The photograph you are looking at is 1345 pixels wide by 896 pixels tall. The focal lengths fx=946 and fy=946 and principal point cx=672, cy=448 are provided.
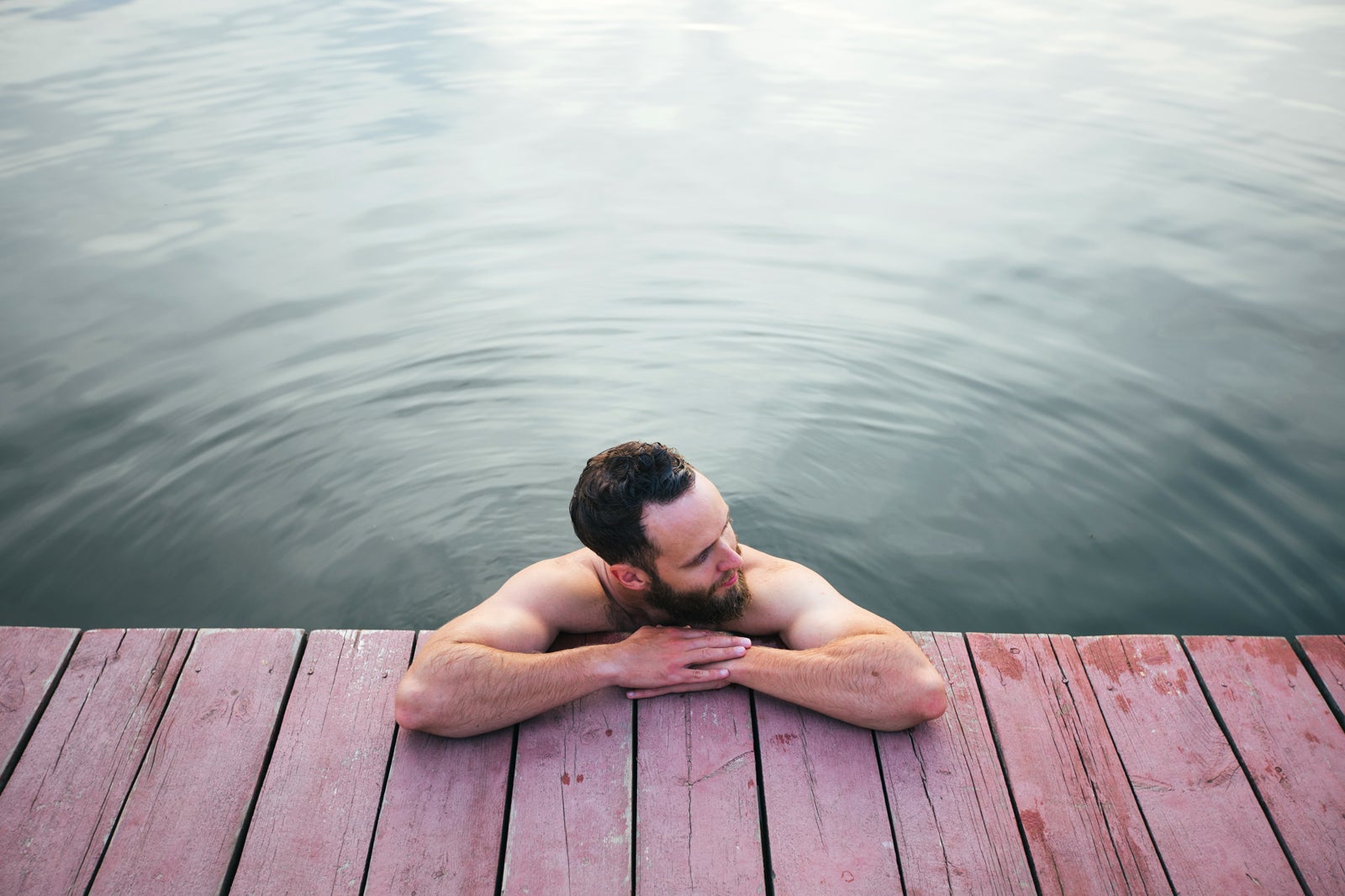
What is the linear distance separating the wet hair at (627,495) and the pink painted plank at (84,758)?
1465 millimetres

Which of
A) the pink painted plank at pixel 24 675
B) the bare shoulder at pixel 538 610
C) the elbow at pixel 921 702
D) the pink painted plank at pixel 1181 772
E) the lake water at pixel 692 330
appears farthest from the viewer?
the lake water at pixel 692 330

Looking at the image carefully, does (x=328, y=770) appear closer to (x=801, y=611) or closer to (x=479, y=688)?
(x=479, y=688)

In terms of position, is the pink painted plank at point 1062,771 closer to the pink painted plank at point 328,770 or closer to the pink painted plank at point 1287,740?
the pink painted plank at point 1287,740

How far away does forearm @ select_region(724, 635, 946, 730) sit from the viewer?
9.04 ft

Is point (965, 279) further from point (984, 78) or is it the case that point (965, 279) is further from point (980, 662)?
point (984, 78)

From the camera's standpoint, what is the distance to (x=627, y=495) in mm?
2949

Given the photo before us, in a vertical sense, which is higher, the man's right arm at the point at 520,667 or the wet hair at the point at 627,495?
the wet hair at the point at 627,495

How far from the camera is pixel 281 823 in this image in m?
2.63

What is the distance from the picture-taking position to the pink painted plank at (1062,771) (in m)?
2.48

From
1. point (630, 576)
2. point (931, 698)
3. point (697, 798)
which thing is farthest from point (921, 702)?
point (630, 576)

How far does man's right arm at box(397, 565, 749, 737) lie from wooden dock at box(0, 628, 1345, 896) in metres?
0.10

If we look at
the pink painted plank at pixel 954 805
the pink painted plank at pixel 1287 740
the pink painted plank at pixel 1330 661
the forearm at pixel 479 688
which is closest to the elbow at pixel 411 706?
the forearm at pixel 479 688

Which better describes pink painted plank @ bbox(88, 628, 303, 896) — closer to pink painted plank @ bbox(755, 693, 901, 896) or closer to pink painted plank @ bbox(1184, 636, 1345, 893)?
pink painted plank @ bbox(755, 693, 901, 896)

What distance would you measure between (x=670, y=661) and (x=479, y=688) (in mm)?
586
